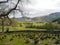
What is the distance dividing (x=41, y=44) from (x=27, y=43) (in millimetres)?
2271

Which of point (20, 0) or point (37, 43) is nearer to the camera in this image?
point (37, 43)

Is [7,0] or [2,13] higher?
[7,0]

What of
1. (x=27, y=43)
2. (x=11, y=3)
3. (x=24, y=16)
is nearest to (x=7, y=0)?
(x=11, y=3)

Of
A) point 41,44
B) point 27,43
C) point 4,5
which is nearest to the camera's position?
point 41,44

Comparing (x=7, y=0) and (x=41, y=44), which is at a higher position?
(x=7, y=0)

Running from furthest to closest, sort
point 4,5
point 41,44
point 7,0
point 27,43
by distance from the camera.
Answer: point 4,5 < point 7,0 < point 27,43 < point 41,44

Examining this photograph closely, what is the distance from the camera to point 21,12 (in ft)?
94.7

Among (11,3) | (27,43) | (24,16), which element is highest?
(11,3)

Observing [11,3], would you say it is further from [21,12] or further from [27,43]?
[27,43]

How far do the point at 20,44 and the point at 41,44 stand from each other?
2.42m

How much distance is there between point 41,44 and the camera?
76.9 ft

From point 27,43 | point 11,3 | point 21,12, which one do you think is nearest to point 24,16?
point 21,12

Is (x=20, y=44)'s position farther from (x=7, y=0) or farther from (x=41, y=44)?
(x=7, y=0)

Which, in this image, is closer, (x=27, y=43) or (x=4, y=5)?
(x=27, y=43)
